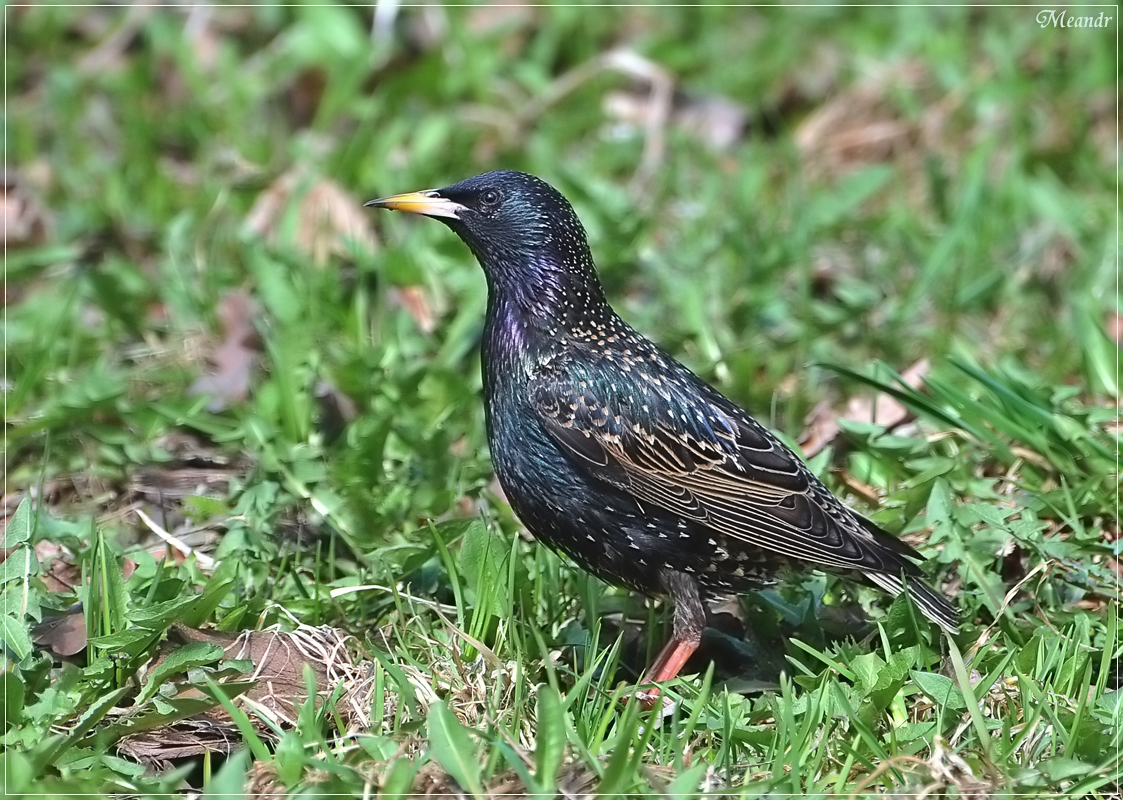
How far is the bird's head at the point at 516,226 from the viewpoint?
3793 mm

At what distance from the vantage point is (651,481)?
138 inches

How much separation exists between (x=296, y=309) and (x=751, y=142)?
2752 millimetres

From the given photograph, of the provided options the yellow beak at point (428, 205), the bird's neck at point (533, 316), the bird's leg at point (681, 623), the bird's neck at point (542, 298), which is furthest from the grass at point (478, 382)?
the yellow beak at point (428, 205)

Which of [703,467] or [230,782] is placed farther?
[703,467]

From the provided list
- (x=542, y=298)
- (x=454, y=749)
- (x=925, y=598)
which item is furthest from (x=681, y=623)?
(x=542, y=298)

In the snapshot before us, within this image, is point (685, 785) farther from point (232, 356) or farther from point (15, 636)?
point (232, 356)

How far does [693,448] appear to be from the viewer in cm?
359

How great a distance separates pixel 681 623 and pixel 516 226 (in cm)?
122

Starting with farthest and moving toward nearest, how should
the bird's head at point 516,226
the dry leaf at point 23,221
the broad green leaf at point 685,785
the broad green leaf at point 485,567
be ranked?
the dry leaf at point 23,221 < the bird's head at point 516,226 < the broad green leaf at point 485,567 < the broad green leaf at point 685,785

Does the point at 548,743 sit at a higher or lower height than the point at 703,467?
lower

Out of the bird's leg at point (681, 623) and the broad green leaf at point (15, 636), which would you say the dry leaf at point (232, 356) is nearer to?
the broad green leaf at point (15, 636)

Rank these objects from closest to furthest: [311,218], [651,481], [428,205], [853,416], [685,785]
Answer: [685,785] < [651,481] < [428,205] < [853,416] < [311,218]

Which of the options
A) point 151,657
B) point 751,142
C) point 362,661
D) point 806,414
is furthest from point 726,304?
point 151,657

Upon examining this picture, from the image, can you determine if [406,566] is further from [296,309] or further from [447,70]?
[447,70]
